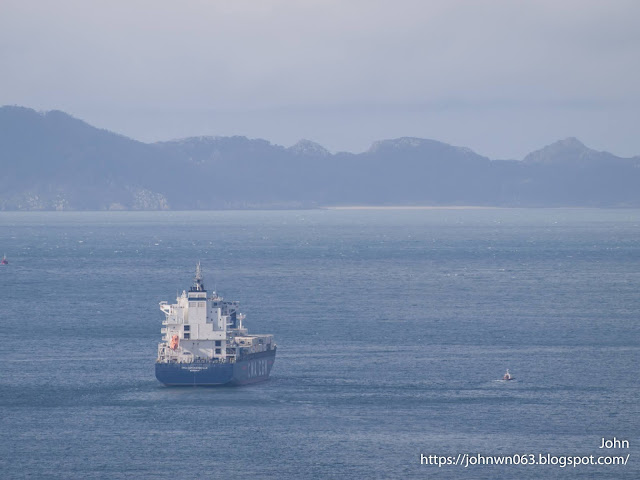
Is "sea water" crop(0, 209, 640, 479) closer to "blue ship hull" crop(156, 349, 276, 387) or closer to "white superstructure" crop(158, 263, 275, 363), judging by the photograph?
"blue ship hull" crop(156, 349, 276, 387)

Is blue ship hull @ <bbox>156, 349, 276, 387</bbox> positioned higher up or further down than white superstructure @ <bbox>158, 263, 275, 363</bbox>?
further down

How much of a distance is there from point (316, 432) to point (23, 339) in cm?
5401

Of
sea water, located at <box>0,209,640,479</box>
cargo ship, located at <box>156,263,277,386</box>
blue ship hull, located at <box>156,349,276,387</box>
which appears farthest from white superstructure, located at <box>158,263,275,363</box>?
sea water, located at <box>0,209,640,479</box>

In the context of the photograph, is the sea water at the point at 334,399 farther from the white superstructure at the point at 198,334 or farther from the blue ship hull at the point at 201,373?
the white superstructure at the point at 198,334

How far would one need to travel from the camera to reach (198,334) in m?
105

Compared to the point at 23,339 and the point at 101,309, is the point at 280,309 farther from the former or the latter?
the point at 23,339

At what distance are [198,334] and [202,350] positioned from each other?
132cm

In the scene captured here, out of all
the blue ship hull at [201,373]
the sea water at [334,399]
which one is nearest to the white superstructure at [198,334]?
the blue ship hull at [201,373]

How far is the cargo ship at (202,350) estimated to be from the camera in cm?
10381

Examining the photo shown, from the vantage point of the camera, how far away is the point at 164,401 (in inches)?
3937

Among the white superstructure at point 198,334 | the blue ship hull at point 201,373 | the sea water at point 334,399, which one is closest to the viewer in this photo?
the sea water at point 334,399

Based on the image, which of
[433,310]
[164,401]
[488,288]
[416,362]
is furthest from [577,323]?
[164,401]

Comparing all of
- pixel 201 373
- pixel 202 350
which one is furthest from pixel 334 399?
pixel 202 350

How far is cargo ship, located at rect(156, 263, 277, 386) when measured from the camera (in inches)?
4087
